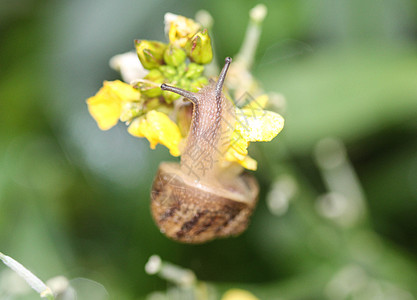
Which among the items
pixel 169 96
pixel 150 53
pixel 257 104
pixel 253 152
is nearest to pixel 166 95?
pixel 169 96

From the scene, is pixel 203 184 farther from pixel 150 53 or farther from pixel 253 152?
pixel 253 152

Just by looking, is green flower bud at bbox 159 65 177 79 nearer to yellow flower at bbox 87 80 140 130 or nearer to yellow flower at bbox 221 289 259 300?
yellow flower at bbox 87 80 140 130

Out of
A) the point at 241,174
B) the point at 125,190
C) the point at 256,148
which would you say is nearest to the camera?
the point at 241,174

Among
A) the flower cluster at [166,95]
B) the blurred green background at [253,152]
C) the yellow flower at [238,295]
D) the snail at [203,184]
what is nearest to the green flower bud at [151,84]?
the flower cluster at [166,95]

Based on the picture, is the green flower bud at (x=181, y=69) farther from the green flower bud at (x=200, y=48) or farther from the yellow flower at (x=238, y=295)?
the yellow flower at (x=238, y=295)

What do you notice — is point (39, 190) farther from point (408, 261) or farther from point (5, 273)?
point (408, 261)

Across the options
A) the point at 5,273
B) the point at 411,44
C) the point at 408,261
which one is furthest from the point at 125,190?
the point at 411,44

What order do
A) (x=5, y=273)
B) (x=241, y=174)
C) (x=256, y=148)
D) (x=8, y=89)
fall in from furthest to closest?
(x=8, y=89) → (x=256, y=148) → (x=5, y=273) → (x=241, y=174)
